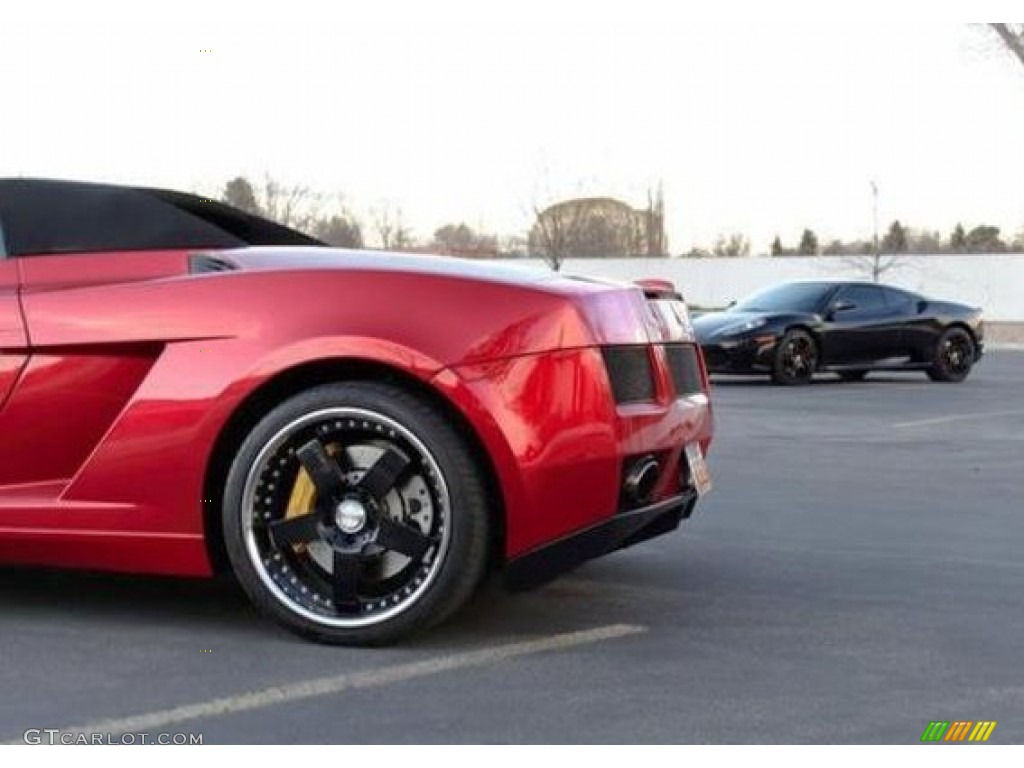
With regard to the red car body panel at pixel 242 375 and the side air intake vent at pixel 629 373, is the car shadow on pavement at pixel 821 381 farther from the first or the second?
the red car body panel at pixel 242 375

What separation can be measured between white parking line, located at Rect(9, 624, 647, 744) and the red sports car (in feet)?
0.57

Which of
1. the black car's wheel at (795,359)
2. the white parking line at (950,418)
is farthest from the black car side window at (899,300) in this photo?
the white parking line at (950,418)

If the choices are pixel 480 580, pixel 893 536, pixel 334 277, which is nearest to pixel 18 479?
pixel 334 277

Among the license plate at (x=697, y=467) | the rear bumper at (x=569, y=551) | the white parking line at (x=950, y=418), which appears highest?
the license plate at (x=697, y=467)

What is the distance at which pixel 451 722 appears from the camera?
136 inches

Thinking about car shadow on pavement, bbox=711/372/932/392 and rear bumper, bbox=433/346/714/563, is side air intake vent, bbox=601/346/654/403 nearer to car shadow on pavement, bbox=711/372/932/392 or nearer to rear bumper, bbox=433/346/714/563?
rear bumper, bbox=433/346/714/563

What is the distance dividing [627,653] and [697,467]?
0.76 metres

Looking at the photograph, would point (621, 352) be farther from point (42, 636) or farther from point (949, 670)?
point (42, 636)

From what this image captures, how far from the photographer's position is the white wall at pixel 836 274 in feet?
165

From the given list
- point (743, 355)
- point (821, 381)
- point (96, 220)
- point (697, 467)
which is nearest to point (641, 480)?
point (697, 467)

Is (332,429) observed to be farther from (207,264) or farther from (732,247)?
(732,247)

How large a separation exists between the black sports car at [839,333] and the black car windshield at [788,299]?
0.01m

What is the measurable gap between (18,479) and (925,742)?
2769 millimetres

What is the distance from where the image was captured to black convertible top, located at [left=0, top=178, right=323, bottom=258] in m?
4.55
